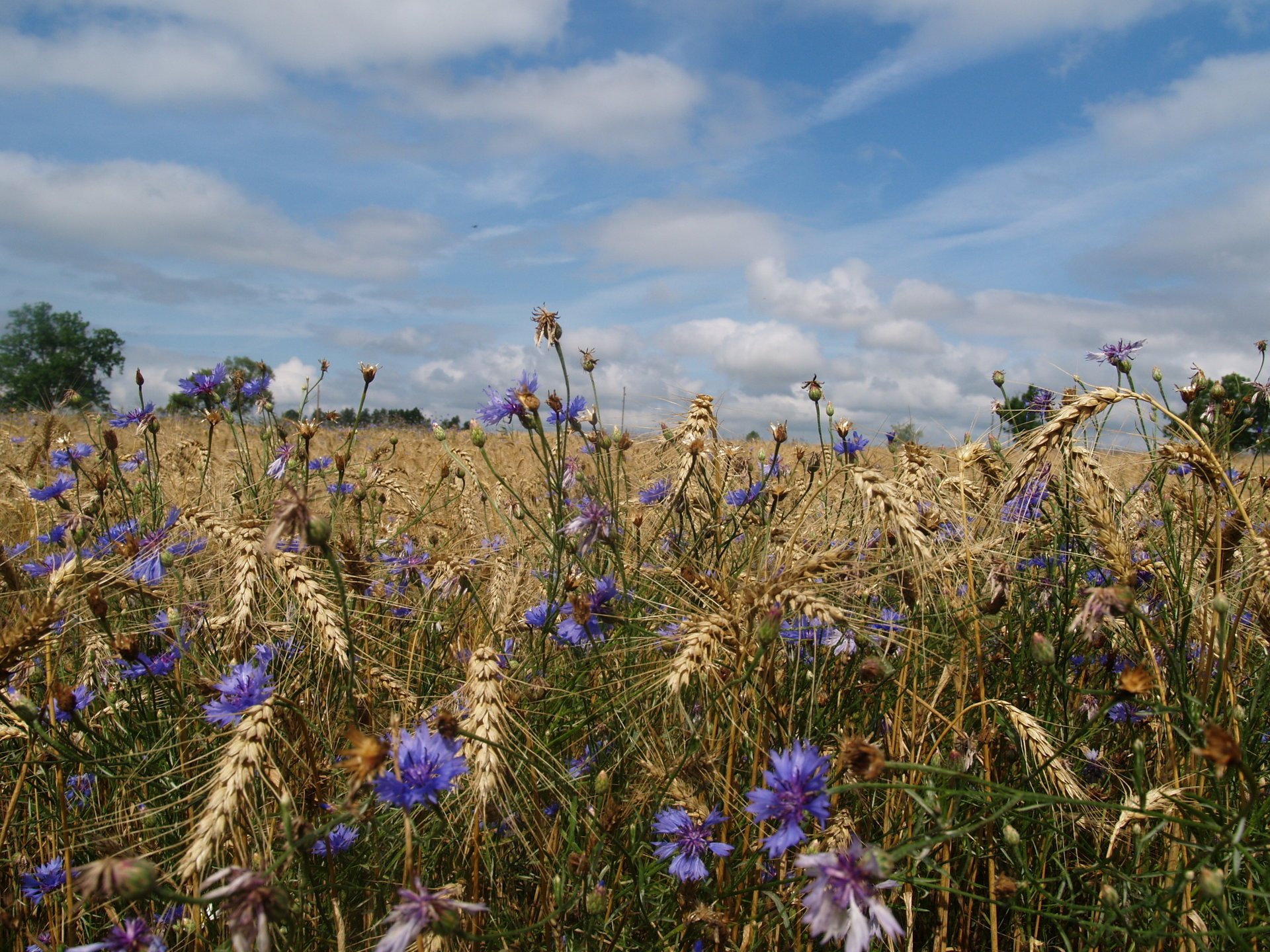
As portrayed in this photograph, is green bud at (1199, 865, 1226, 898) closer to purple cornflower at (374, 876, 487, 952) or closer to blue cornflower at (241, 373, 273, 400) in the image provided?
purple cornflower at (374, 876, 487, 952)

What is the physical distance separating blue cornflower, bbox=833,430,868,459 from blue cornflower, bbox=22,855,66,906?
2592mm

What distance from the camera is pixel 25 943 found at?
1824 millimetres

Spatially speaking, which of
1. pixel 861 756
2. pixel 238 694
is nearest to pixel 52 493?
pixel 238 694

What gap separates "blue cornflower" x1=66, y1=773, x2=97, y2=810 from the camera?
2080 mm

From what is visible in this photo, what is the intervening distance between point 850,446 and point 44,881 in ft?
9.42

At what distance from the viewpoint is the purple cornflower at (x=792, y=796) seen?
127 cm

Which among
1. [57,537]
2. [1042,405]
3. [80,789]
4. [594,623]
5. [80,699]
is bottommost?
[80,789]


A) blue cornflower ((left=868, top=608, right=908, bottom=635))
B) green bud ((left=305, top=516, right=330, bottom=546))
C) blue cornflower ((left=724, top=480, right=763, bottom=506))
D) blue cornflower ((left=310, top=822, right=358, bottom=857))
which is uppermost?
green bud ((left=305, top=516, right=330, bottom=546))

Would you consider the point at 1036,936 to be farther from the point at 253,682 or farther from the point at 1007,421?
the point at 253,682

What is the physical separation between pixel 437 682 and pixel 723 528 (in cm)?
105

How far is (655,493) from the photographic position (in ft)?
9.50

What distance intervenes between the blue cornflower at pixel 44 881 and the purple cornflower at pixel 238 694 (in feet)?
1.79

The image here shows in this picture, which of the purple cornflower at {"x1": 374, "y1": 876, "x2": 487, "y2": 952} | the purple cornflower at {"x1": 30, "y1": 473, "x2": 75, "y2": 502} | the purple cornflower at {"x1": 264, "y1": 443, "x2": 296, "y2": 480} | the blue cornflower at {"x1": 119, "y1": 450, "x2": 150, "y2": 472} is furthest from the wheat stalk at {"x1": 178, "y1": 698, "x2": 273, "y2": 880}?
the blue cornflower at {"x1": 119, "y1": 450, "x2": 150, "y2": 472}

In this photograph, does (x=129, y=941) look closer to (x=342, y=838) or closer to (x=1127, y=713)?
(x=342, y=838)
